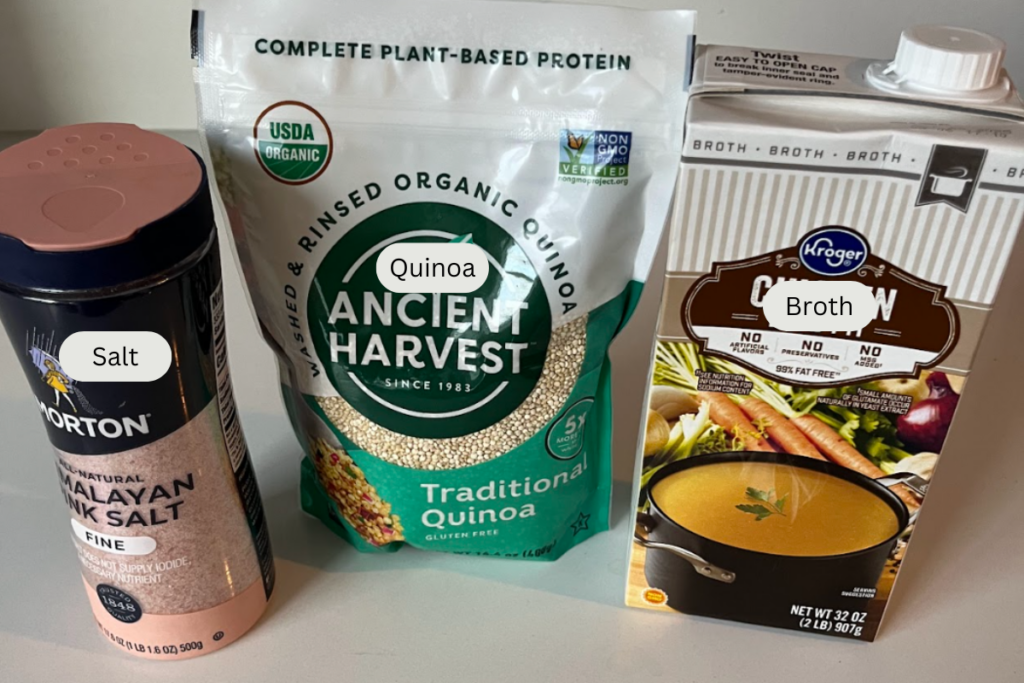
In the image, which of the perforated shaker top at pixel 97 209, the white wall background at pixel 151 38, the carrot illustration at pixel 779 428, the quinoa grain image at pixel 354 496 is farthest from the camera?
the white wall background at pixel 151 38

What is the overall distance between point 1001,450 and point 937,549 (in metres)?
0.14

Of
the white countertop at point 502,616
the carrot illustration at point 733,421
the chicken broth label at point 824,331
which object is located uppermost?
the chicken broth label at point 824,331

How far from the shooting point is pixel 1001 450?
31.6 inches

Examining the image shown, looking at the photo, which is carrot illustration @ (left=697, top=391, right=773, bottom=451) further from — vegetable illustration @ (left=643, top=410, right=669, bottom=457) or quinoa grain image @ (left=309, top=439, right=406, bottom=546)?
quinoa grain image @ (left=309, top=439, right=406, bottom=546)

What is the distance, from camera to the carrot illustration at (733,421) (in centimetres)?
58

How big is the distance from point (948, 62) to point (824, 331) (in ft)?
0.51

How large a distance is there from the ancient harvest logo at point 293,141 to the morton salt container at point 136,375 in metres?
0.06

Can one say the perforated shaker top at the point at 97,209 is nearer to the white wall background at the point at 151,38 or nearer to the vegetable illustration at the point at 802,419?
the vegetable illustration at the point at 802,419

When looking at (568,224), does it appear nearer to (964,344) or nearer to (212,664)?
(964,344)

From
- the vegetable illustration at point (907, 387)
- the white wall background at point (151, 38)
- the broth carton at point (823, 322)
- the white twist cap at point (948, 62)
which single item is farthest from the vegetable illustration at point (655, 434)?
the white wall background at point (151, 38)

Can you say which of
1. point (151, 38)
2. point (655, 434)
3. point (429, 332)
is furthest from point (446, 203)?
point (151, 38)

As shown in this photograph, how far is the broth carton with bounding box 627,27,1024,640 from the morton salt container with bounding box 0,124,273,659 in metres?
0.26

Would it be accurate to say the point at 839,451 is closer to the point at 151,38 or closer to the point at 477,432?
the point at 477,432

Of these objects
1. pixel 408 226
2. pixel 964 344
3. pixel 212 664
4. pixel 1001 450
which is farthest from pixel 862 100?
pixel 212 664
